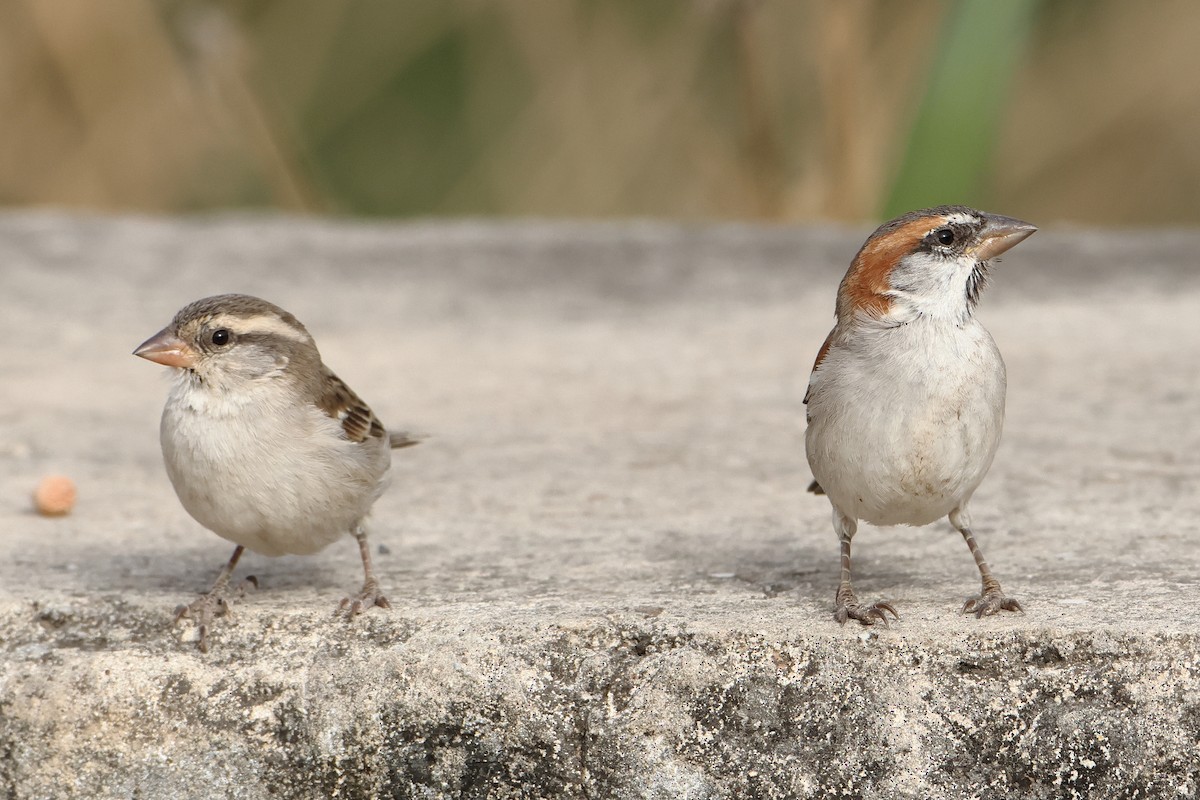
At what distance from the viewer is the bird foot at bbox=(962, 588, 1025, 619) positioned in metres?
3.20

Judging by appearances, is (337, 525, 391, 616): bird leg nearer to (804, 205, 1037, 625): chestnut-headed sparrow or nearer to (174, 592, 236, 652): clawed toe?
(174, 592, 236, 652): clawed toe

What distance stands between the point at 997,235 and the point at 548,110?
18.1 ft

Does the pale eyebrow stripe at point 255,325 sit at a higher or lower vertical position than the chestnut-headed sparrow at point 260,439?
higher


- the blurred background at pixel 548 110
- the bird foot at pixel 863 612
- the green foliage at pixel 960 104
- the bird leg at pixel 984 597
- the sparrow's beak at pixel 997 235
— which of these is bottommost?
the bird foot at pixel 863 612

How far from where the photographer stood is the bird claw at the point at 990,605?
10.5ft

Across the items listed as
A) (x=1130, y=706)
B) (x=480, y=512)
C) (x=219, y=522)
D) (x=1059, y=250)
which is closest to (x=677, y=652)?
(x=1130, y=706)

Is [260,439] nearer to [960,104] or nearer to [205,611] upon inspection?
[205,611]

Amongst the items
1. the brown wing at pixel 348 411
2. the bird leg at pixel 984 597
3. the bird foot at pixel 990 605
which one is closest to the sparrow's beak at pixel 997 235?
the bird leg at pixel 984 597

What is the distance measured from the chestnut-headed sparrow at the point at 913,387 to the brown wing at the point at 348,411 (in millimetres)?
1101

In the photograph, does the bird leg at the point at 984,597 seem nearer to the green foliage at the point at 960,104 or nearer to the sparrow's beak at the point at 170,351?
the sparrow's beak at the point at 170,351

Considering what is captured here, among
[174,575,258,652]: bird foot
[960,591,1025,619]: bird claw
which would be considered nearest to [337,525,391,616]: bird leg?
[174,575,258,652]: bird foot

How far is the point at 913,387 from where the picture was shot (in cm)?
323

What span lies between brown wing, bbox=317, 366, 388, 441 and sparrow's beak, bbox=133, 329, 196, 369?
32cm

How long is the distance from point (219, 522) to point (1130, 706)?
1.98 m
